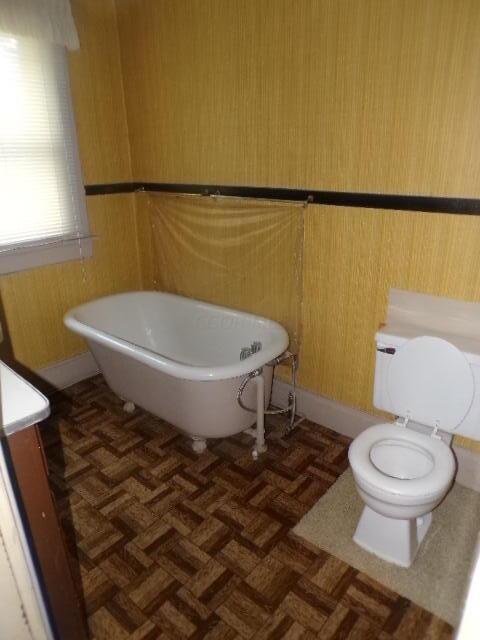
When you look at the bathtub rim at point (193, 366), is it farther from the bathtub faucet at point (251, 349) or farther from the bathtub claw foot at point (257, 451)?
the bathtub claw foot at point (257, 451)

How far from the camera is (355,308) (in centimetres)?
232

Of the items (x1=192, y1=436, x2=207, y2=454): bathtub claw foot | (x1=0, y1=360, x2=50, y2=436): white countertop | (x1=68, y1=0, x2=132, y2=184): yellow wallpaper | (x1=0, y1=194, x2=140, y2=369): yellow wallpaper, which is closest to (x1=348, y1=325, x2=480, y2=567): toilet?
(x1=192, y1=436, x2=207, y2=454): bathtub claw foot

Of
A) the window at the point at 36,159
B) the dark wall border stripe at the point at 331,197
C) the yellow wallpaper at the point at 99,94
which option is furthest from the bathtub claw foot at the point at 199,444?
the yellow wallpaper at the point at 99,94

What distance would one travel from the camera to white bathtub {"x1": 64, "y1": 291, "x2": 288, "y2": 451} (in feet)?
7.04

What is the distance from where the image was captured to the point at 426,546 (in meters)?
1.86

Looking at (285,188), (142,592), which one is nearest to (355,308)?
(285,188)

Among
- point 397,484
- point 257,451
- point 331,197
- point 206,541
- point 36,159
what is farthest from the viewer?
point 36,159

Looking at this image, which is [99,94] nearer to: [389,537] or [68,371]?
[68,371]

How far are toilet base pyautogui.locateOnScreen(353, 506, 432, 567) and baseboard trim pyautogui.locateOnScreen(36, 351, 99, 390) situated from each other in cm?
209

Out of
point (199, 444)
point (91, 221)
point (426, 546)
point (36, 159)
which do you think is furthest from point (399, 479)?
point (36, 159)

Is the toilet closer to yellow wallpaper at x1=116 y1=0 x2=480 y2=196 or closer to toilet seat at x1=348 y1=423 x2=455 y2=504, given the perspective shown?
toilet seat at x1=348 y1=423 x2=455 y2=504

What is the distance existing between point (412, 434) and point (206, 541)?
946 millimetres

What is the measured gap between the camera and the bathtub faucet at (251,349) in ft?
8.16

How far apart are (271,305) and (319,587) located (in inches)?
55.9
